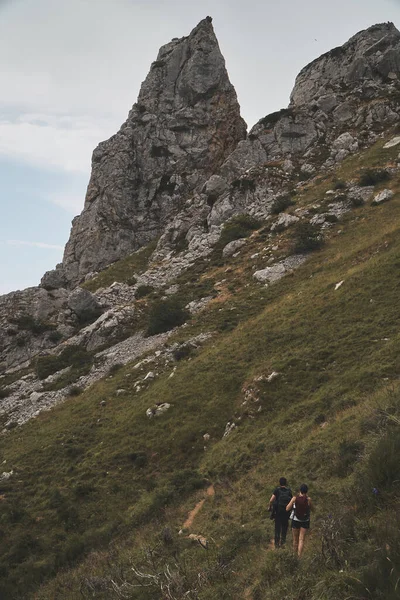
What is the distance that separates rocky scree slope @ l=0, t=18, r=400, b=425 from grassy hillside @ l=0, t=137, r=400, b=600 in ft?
39.1

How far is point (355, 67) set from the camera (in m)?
78.4

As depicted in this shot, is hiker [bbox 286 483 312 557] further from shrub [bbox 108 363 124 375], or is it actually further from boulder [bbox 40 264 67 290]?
boulder [bbox 40 264 67 290]

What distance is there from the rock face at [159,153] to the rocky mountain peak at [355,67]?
17.4 meters

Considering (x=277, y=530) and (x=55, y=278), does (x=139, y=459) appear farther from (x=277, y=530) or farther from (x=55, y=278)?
(x=55, y=278)

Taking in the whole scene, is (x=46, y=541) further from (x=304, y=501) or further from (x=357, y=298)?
(x=357, y=298)

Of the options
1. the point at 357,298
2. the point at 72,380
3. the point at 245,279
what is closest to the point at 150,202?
the point at 245,279

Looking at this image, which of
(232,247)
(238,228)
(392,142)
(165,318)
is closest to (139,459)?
(165,318)

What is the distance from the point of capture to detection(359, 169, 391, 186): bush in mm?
49562

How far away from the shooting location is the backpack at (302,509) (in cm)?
988

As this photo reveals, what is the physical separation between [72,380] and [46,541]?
60.4 feet

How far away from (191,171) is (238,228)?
31.4m

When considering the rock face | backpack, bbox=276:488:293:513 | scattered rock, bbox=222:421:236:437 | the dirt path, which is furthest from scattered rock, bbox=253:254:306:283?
the rock face

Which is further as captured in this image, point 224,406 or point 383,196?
point 383,196

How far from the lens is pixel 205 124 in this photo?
83188mm
